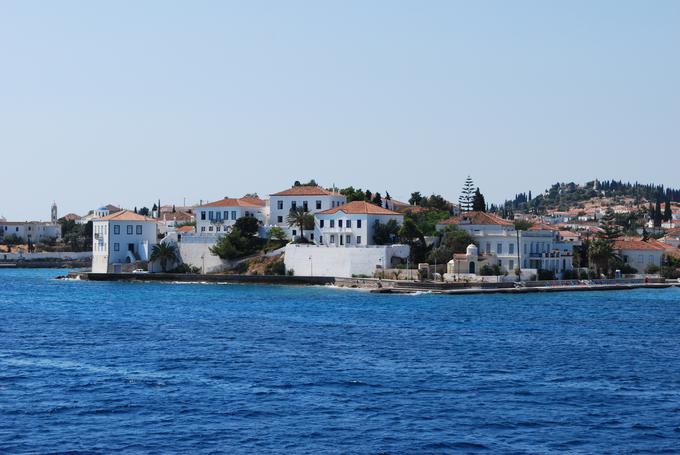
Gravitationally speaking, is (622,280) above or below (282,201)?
below

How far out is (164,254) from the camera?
288ft

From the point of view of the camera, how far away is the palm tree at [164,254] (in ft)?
288

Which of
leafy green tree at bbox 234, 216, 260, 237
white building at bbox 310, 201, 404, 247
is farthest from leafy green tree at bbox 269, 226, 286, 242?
white building at bbox 310, 201, 404, 247

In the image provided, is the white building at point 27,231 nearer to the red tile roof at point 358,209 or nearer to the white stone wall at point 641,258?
the red tile roof at point 358,209

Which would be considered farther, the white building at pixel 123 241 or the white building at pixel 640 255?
the white building at pixel 123 241

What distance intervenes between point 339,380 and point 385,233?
160 ft

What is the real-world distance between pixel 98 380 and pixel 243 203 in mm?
60668

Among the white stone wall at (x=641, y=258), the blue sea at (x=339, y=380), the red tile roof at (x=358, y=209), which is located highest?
the red tile roof at (x=358, y=209)

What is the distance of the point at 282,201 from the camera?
3519 inches

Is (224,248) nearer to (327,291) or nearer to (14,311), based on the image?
(327,291)

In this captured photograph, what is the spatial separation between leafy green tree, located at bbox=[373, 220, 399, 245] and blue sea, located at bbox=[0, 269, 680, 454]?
23.0 meters

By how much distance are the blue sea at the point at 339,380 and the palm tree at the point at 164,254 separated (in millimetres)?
30303

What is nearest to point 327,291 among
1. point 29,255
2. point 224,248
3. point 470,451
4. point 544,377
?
point 224,248

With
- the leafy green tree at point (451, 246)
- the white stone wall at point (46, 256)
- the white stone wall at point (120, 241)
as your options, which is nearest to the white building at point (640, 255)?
the leafy green tree at point (451, 246)
